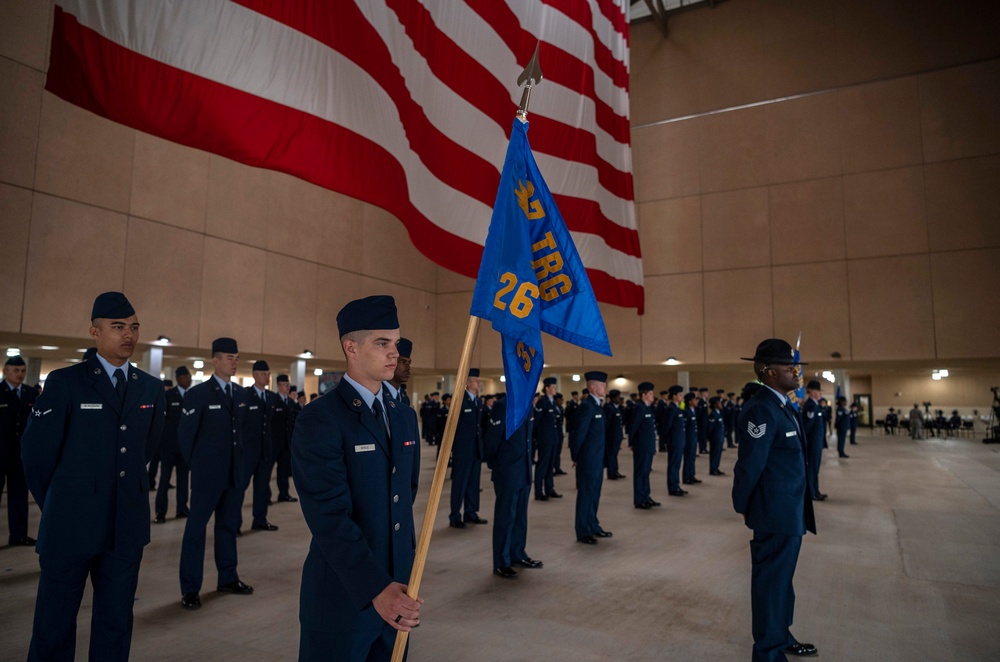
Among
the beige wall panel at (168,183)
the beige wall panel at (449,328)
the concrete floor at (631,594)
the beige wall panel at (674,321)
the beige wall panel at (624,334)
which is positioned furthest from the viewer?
the beige wall panel at (449,328)

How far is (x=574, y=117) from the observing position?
550 cm

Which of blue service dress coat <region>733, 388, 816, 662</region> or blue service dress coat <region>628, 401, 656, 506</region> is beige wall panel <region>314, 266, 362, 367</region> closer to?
blue service dress coat <region>628, 401, 656, 506</region>

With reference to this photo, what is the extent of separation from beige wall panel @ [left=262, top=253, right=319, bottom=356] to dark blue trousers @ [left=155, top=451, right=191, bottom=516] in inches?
353

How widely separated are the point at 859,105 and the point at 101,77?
21.1 m

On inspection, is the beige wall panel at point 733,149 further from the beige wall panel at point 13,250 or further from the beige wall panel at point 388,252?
the beige wall panel at point 13,250

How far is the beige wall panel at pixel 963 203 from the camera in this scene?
662 inches

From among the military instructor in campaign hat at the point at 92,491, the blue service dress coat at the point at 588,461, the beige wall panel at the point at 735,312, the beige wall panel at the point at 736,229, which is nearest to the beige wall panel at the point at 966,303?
the beige wall panel at the point at 735,312

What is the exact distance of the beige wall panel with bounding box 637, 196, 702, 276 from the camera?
20188mm

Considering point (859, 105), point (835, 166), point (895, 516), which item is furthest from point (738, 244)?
point (895, 516)

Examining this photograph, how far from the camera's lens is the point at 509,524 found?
519cm

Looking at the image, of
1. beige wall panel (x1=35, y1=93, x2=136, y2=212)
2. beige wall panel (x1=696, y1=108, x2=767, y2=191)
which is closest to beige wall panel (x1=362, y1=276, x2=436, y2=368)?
beige wall panel (x1=35, y1=93, x2=136, y2=212)

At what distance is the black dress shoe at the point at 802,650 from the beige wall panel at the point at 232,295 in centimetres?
1472

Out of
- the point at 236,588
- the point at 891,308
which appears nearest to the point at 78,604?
the point at 236,588

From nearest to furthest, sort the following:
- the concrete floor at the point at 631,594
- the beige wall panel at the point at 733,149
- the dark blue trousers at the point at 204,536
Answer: the concrete floor at the point at 631,594
the dark blue trousers at the point at 204,536
the beige wall panel at the point at 733,149
